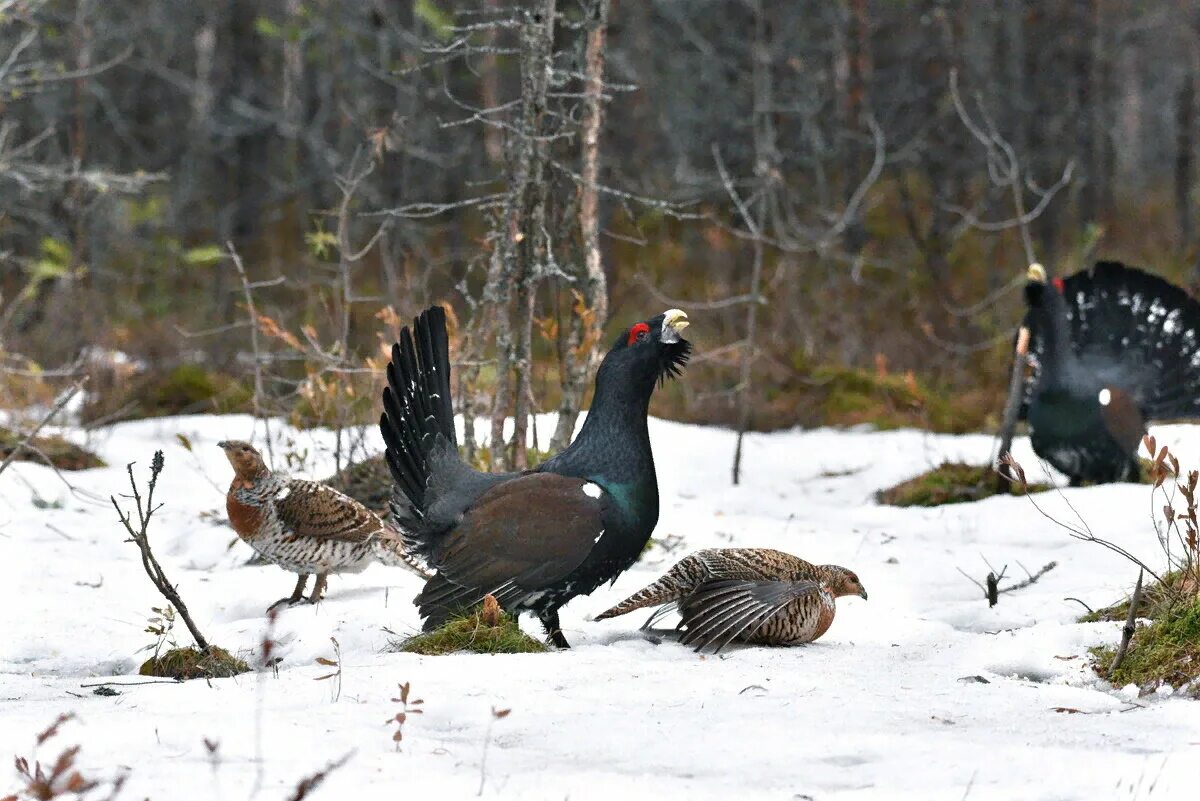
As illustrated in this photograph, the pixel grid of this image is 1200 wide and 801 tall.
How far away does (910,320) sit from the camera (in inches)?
610

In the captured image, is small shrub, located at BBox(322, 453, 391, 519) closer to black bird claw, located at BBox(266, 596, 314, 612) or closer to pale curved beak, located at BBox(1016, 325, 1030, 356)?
black bird claw, located at BBox(266, 596, 314, 612)

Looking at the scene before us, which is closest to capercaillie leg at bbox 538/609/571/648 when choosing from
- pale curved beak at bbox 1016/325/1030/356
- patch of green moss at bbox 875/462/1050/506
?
patch of green moss at bbox 875/462/1050/506

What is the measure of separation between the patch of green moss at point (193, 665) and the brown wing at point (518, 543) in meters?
0.76

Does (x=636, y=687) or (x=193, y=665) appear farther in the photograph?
(x=193, y=665)

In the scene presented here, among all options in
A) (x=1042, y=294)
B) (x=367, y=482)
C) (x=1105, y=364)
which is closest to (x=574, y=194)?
(x=367, y=482)

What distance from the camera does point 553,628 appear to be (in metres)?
5.29

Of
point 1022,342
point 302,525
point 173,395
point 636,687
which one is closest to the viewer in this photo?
point 636,687

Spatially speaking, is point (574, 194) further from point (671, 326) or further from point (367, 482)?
point (671, 326)

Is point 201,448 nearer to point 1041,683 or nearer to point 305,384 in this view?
point 305,384

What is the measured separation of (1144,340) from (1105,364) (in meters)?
0.35

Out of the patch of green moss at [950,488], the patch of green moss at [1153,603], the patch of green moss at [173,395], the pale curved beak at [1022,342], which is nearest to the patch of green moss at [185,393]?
the patch of green moss at [173,395]

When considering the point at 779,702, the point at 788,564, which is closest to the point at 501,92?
the point at 788,564

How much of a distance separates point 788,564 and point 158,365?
918cm

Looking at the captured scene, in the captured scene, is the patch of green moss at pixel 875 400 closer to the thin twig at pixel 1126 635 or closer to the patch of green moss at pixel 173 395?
the patch of green moss at pixel 173 395
